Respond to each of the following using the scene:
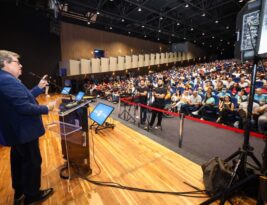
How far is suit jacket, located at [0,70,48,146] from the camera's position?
150 cm

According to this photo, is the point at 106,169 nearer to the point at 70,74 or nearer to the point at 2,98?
the point at 2,98

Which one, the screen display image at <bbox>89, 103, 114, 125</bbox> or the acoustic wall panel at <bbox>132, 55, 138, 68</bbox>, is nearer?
the screen display image at <bbox>89, 103, 114, 125</bbox>

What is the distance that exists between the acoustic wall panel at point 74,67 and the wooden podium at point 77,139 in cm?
1154

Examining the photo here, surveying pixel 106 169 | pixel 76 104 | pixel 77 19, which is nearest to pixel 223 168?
pixel 106 169

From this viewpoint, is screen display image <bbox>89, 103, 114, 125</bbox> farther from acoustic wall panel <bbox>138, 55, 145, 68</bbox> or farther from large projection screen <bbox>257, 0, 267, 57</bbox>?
acoustic wall panel <bbox>138, 55, 145, 68</bbox>

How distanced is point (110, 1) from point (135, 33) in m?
7.17

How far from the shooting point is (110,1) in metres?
11.1

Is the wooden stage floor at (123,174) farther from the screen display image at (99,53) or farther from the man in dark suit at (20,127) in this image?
the screen display image at (99,53)

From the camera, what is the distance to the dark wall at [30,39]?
1072 cm

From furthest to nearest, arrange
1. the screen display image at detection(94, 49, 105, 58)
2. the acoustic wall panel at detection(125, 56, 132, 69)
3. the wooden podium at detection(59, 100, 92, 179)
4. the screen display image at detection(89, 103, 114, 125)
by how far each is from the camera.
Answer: the acoustic wall panel at detection(125, 56, 132, 69) → the screen display image at detection(94, 49, 105, 58) → the screen display image at detection(89, 103, 114, 125) → the wooden podium at detection(59, 100, 92, 179)

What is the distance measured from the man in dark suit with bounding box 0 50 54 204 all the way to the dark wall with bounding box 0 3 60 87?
1172cm

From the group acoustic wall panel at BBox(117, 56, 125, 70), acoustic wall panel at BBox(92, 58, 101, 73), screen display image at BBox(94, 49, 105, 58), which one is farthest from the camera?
acoustic wall panel at BBox(117, 56, 125, 70)

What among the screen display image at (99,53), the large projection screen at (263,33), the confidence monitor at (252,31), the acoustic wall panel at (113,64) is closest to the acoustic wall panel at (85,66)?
the screen display image at (99,53)

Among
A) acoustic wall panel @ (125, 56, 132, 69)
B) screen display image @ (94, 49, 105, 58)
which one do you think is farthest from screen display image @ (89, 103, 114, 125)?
acoustic wall panel @ (125, 56, 132, 69)
